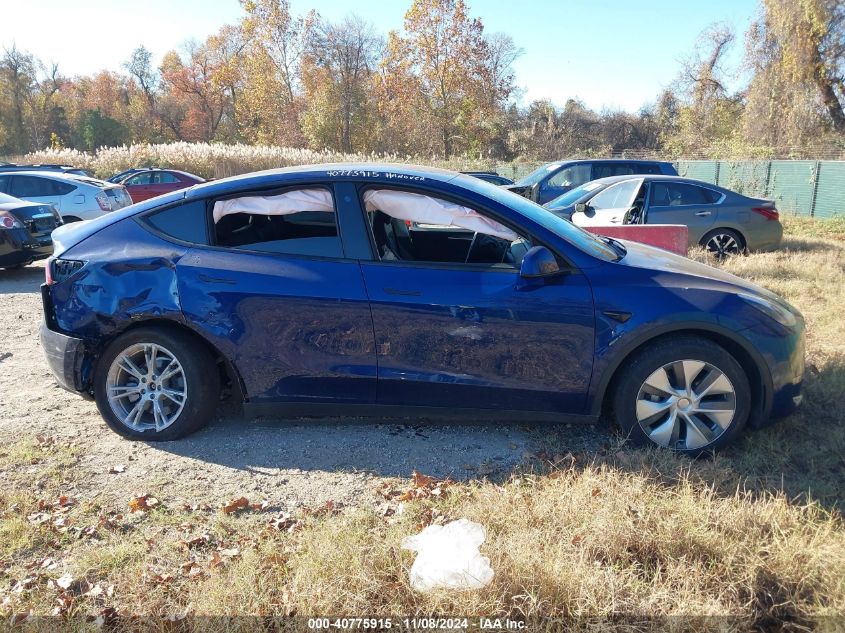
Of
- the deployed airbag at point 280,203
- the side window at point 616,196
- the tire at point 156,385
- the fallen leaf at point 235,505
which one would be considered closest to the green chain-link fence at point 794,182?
the side window at point 616,196

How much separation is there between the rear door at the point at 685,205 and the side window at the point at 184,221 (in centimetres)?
744

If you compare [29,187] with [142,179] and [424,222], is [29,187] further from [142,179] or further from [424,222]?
[424,222]

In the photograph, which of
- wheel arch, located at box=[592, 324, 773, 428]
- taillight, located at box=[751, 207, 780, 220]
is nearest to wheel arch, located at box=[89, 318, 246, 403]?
wheel arch, located at box=[592, 324, 773, 428]

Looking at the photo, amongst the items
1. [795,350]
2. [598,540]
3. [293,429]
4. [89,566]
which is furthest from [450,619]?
[795,350]

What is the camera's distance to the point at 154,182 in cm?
1942

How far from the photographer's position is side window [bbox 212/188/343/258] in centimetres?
378

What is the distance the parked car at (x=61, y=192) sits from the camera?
12383 mm

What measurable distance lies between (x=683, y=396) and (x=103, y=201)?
12.5 metres

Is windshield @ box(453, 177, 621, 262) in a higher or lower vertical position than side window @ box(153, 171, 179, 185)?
lower

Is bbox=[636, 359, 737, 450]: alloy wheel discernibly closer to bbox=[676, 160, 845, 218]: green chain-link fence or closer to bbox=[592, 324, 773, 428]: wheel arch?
bbox=[592, 324, 773, 428]: wheel arch

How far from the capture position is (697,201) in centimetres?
977

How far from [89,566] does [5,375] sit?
3.18 metres

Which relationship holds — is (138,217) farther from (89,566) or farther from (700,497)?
(700,497)

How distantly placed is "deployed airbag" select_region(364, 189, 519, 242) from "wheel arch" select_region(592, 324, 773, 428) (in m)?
0.98
